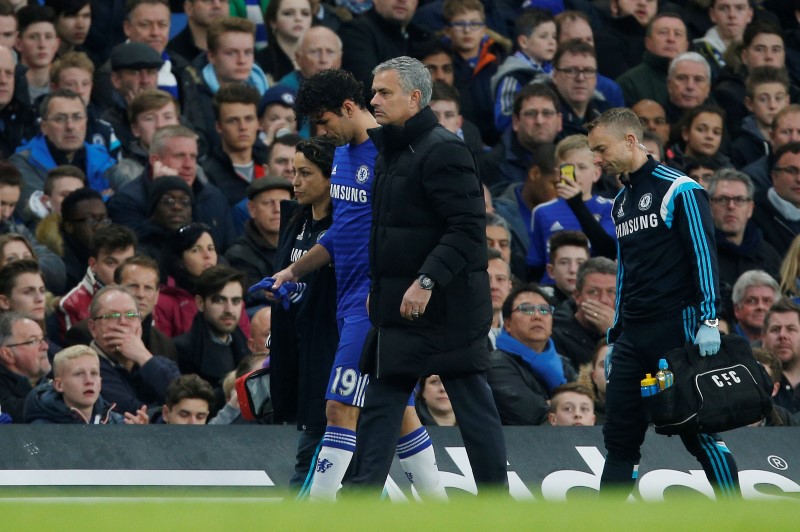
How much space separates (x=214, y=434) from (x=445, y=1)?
7467 mm

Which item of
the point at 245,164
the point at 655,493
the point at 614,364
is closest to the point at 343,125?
the point at 614,364

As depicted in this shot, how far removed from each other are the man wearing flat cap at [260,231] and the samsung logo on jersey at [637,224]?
4.38 meters

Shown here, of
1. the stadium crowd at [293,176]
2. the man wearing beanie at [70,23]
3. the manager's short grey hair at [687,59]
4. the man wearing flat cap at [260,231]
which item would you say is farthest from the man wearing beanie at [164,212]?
the manager's short grey hair at [687,59]

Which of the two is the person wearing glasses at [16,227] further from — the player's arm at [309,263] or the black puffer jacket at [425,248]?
the black puffer jacket at [425,248]

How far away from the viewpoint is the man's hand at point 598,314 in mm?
12742

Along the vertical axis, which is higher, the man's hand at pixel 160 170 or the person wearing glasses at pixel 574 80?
the man's hand at pixel 160 170

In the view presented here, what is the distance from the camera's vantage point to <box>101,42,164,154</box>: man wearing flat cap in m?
14.8

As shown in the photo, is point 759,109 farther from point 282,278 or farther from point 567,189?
point 282,278

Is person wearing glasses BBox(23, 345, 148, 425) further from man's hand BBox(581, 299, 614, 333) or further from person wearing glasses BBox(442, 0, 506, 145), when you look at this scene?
person wearing glasses BBox(442, 0, 506, 145)

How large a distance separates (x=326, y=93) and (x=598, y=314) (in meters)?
4.34

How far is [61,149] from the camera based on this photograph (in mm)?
14016

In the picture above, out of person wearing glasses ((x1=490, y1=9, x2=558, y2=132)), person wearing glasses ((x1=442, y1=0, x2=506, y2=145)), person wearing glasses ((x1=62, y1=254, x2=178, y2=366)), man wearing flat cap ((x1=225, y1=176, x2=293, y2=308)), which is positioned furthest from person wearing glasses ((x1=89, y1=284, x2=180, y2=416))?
person wearing glasses ((x1=442, y1=0, x2=506, y2=145))

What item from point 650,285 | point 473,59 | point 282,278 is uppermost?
point 282,278

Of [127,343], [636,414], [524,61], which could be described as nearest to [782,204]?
[524,61]
